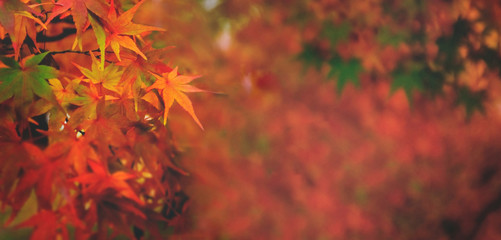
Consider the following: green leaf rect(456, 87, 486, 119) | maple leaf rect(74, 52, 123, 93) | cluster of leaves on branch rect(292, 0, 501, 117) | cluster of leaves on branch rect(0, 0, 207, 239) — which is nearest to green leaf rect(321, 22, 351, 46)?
cluster of leaves on branch rect(292, 0, 501, 117)

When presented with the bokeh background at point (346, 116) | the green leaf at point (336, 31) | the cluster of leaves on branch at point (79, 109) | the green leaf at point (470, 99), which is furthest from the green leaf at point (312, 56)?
the cluster of leaves on branch at point (79, 109)

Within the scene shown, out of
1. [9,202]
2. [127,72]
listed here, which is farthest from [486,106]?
[9,202]

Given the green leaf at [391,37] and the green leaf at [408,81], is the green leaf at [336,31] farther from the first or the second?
the green leaf at [408,81]

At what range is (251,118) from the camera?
2.45m

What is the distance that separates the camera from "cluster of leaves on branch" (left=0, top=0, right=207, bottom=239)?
73 centimetres

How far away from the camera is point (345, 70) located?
1.92 m

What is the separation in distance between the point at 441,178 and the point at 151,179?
2.10 metres

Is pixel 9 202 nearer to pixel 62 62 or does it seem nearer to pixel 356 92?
pixel 62 62

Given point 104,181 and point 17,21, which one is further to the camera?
point 104,181

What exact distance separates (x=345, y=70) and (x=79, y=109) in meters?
1.47

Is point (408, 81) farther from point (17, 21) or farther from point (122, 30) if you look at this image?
point (17, 21)

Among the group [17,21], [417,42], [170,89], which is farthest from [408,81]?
[17,21]

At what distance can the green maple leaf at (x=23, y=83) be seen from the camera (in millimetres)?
700

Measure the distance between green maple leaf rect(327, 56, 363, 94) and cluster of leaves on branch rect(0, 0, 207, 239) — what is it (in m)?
1.20
